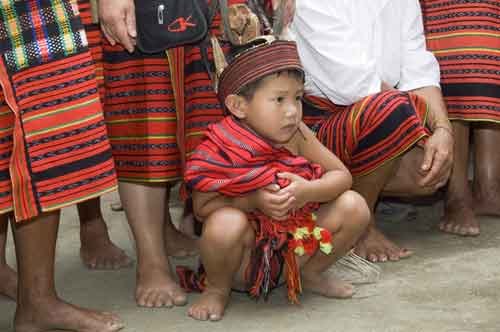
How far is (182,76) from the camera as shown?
9.56 ft

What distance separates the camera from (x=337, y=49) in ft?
10.4

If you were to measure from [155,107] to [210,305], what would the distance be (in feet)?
2.29

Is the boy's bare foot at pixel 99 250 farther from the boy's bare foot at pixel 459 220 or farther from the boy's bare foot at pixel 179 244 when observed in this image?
the boy's bare foot at pixel 459 220

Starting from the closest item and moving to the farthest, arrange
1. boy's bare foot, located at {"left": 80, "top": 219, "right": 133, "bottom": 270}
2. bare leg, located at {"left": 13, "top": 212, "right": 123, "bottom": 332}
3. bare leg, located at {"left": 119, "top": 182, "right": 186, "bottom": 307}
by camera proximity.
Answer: bare leg, located at {"left": 13, "top": 212, "right": 123, "bottom": 332} < bare leg, located at {"left": 119, "top": 182, "right": 186, "bottom": 307} < boy's bare foot, located at {"left": 80, "top": 219, "right": 133, "bottom": 270}

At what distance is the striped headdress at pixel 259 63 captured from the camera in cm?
267

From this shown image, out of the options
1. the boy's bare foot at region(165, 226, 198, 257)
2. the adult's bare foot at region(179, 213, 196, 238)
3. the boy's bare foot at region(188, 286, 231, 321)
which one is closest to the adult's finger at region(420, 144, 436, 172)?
the boy's bare foot at region(188, 286, 231, 321)

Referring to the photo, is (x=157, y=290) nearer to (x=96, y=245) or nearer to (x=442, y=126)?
(x=96, y=245)

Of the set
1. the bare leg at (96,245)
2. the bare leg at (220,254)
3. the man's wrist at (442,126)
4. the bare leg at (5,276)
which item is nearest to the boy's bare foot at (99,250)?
the bare leg at (96,245)

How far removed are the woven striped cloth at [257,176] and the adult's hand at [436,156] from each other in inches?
23.0

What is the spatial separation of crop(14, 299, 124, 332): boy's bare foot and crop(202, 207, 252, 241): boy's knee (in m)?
0.44

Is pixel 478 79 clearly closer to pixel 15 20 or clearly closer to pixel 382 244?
pixel 382 244

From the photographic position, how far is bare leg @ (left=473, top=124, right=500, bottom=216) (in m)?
3.84

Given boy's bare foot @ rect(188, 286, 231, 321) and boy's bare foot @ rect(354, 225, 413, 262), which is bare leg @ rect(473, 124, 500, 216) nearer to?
boy's bare foot @ rect(354, 225, 413, 262)

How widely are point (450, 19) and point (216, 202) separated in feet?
4.82
